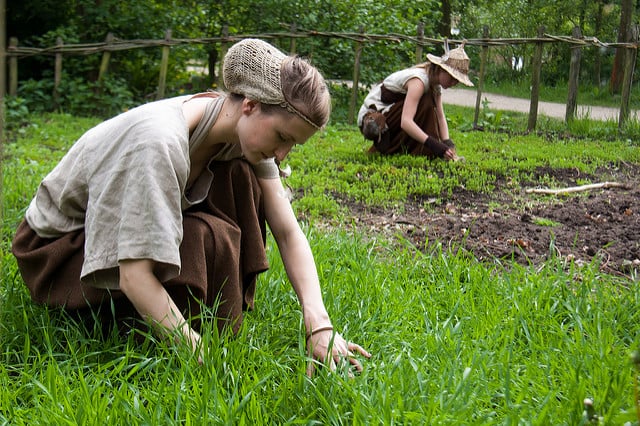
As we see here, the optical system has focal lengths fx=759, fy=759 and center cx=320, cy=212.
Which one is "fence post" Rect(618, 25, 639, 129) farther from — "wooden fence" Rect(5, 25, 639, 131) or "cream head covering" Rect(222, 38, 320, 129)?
"cream head covering" Rect(222, 38, 320, 129)

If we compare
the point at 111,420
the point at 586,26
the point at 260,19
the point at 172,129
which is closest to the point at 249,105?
the point at 172,129

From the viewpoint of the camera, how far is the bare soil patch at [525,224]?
402 cm

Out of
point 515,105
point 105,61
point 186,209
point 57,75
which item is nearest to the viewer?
point 186,209

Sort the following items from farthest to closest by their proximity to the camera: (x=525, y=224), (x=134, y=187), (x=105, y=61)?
(x=105, y=61)
(x=525, y=224)
(x=134, y=187)

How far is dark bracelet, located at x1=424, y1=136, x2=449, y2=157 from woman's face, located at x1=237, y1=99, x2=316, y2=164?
15.4 ft

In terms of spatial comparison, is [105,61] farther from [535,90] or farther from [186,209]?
[186,209]

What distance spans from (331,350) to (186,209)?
67 cm

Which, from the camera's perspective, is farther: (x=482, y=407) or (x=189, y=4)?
(x=189, y=4)

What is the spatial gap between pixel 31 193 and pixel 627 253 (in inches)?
131

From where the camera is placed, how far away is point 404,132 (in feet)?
23.2

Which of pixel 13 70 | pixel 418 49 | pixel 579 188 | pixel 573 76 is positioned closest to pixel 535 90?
pixel 573 76

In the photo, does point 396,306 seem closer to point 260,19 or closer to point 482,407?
point 482,407

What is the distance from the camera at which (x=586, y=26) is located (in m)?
20.3

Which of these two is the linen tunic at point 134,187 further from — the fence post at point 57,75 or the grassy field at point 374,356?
the fence post at point 57,75
